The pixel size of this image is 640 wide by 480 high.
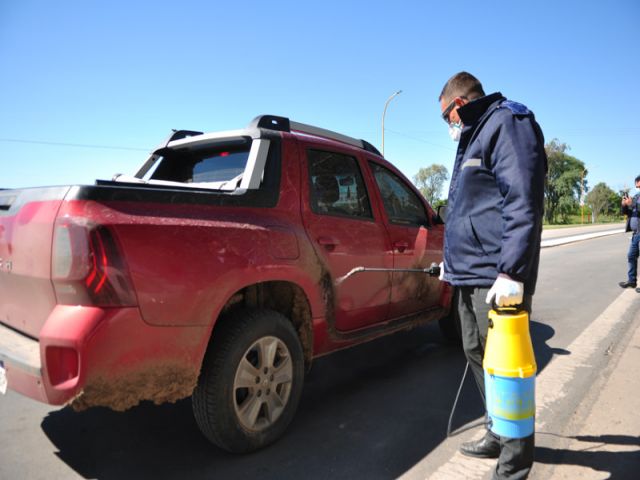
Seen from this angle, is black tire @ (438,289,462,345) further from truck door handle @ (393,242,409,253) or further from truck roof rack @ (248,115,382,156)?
truck roof rack @ (248,115,382,156)

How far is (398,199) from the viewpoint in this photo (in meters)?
3.89

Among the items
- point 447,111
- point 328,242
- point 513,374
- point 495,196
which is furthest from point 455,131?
point 513,374

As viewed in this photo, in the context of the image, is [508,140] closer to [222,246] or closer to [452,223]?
[452,223]

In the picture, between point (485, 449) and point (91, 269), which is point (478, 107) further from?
point (91, 269)

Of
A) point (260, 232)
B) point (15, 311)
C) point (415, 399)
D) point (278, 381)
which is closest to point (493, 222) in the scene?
point (260, 232)

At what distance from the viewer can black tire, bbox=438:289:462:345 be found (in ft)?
14.6

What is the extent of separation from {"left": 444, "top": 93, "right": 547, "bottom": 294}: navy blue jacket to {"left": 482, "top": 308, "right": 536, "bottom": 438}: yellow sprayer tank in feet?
0.74

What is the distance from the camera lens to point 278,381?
261 centimetres

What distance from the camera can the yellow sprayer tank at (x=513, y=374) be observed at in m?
2.03

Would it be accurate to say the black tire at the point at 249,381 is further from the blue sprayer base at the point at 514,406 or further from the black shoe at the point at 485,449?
the blue sprayer base at the point at 514,406

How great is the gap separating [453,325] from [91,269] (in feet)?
11.8

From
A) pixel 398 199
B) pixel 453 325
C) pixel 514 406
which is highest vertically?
pixel 398 199

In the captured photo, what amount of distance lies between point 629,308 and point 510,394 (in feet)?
19.2

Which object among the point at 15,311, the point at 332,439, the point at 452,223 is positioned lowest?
the point at 332,439
